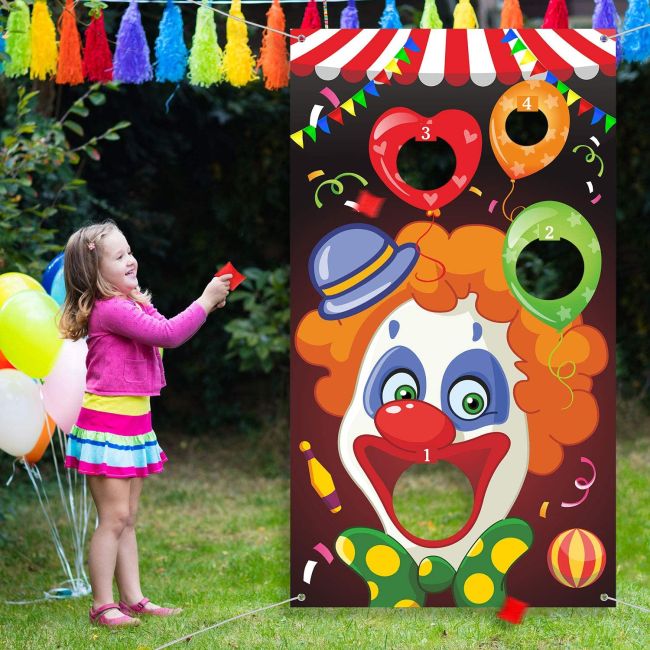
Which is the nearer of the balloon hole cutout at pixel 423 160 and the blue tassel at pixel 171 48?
the blue tassel at pixel 171 48

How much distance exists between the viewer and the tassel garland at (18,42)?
314 centimetres

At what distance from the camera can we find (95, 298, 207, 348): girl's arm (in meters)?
2.84

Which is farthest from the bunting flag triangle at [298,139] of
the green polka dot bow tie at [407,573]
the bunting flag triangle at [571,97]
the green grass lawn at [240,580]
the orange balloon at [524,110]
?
the green grass lawn at [240,580]

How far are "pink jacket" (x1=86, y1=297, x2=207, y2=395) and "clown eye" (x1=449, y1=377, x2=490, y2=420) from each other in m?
0.74

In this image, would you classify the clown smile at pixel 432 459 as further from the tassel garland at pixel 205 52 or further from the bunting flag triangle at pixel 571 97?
the tassel garland at pixel 205 52

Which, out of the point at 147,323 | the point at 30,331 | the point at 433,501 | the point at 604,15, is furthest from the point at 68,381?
the point at 433,501

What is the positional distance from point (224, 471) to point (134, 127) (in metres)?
2.16

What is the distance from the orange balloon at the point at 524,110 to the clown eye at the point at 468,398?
0.58 meters

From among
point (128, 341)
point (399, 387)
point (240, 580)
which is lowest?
point (240, 580)

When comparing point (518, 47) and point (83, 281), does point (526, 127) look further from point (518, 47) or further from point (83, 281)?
point (83, 281)

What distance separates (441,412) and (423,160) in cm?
362

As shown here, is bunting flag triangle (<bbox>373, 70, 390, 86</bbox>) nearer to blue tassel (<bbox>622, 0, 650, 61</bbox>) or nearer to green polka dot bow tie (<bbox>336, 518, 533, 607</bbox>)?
blue tassel (<bbox>622, 0, 650, 61</bbox>)

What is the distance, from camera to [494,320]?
282 centimetres

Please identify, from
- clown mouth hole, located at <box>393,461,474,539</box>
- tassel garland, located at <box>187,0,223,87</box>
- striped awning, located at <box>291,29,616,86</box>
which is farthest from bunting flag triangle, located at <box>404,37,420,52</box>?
clown mouth hole, located at <box>393,461,474,539</box>
